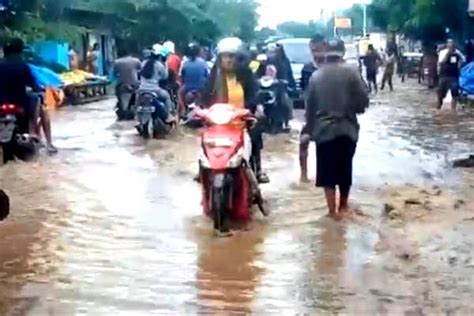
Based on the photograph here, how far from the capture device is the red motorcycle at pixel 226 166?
9.06m

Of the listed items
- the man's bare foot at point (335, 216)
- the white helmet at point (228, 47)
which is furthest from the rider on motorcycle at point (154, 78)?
the man's bare foot at point (335, 216)

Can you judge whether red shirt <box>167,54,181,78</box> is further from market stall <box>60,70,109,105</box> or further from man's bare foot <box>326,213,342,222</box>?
man's bare foot <box>326,213,342,222</box>

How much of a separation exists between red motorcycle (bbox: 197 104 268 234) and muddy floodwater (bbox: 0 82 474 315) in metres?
0.21

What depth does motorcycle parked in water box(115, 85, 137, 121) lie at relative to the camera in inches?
813

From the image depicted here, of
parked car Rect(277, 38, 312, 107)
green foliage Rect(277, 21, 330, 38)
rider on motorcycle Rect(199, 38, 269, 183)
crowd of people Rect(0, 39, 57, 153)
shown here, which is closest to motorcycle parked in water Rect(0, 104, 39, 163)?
crowd of people Rect(0, 39, 57, 153)

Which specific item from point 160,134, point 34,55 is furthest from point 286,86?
point 34,55

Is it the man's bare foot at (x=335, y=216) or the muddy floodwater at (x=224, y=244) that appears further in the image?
the man's bare foot at (x=335, y=216)

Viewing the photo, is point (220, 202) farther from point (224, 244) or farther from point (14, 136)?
point (14, 136)

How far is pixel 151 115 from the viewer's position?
56.6 feet

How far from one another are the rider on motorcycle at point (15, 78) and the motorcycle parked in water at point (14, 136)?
0.42 feet

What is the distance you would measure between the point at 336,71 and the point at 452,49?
50.5 feet

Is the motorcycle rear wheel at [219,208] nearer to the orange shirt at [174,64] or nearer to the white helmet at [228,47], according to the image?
the white helmet at [228,47]

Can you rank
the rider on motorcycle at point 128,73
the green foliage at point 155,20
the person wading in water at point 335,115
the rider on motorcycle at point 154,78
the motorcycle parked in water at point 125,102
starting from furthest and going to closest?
the green foliage at point 155,20
the motorcycle parked in water at point 125,102
the rider on motorcycle at point 128,73
the rider on motorcycle at point 154,78
the person wading in water at point 335,115

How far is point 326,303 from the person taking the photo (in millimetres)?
6789
